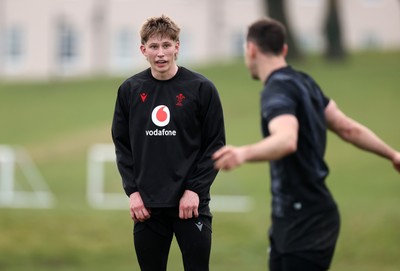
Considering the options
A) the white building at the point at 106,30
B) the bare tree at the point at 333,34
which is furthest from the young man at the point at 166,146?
the white building at the point at 106,30

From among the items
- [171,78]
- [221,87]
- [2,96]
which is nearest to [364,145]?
[171,78]

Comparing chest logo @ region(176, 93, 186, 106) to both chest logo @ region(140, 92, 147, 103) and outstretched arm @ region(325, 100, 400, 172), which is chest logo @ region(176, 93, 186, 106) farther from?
outstretched arm @ region(325, 100, 400, 172)

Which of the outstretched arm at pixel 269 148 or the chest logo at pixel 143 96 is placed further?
the chest logo at pixel 143 96

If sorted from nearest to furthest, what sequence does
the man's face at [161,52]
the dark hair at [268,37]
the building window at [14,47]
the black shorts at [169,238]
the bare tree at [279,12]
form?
1. the dark hair at [268,37]
2. the man's face at [161,52]
3. the black shorts at [169,238]
4. the bare tree at [279,12]
5. the building window at [14,47]

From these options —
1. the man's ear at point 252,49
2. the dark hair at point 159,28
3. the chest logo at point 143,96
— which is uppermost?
the dark hair at point 159,28

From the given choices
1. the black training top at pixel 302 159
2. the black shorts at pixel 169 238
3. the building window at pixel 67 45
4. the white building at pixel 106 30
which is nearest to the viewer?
the black training top at pixel 302 159

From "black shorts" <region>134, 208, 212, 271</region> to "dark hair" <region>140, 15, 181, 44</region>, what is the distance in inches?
43.0

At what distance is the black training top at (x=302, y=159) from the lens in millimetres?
5504

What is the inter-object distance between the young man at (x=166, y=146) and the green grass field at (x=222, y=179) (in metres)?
6.09

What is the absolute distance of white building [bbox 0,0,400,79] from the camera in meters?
54.2

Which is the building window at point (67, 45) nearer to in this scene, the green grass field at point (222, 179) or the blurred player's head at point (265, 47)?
the green grass field at point (222, 179)

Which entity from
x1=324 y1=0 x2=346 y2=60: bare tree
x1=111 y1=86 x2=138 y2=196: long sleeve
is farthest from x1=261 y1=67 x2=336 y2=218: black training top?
x1=324 y1=0 x2=346 y2=60: bare tree

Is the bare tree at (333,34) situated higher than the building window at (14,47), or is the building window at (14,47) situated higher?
the bare tree at (333,34)

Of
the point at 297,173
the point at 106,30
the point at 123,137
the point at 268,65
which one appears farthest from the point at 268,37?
the point at 106,30
